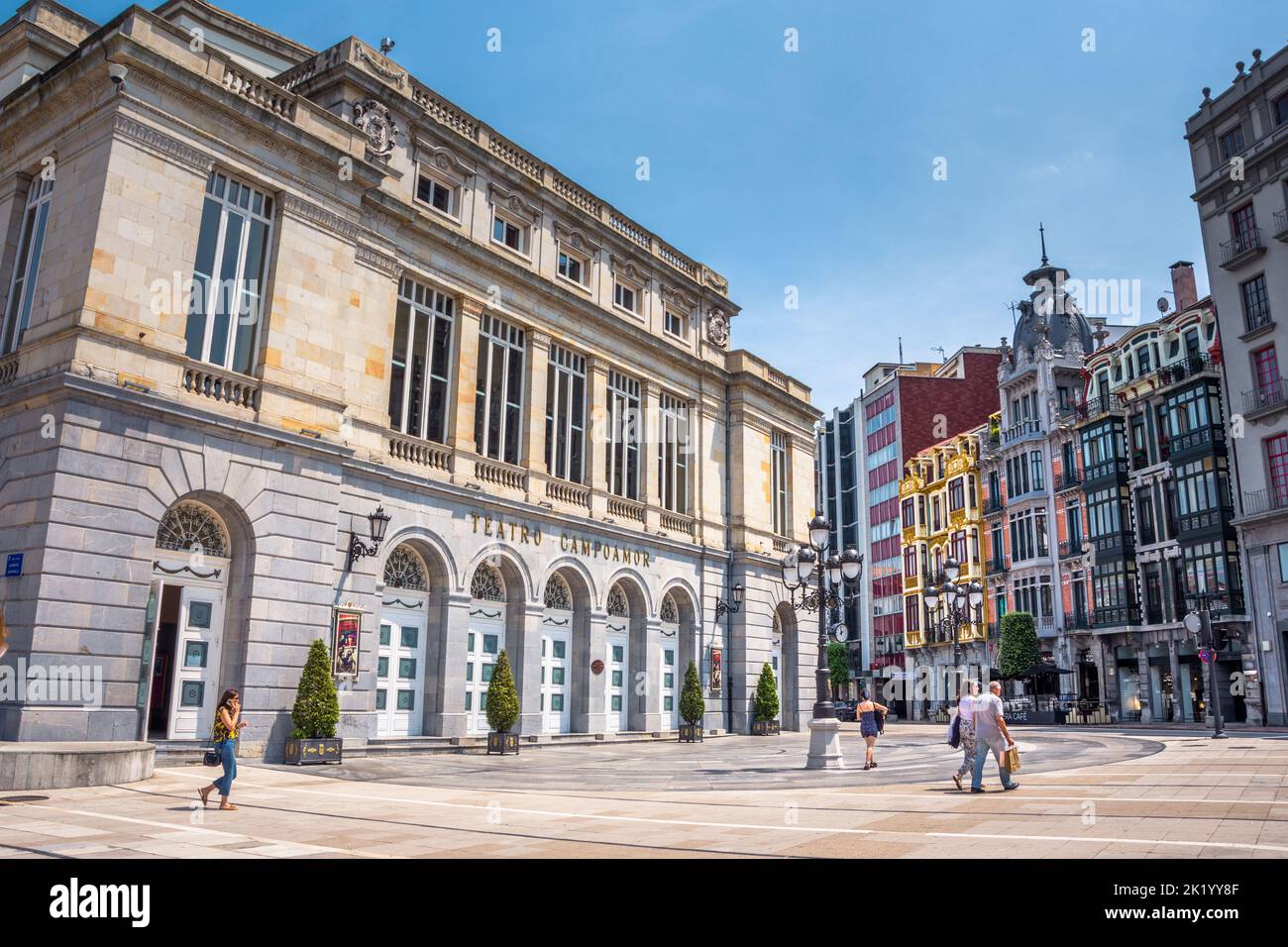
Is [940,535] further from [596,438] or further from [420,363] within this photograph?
[420,363]

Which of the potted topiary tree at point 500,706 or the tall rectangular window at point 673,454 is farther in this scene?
the tall rectangular window at point 673,454

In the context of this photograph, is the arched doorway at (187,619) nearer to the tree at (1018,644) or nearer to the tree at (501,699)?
the tree at (501,699)

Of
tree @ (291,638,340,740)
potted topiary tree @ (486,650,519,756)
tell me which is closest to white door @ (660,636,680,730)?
potted topiary tree @ (486,650,519,756)

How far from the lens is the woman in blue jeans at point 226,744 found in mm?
11812

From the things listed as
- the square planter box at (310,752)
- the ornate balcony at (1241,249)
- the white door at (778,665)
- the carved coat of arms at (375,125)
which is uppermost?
the ornate balcony at (1241,249)

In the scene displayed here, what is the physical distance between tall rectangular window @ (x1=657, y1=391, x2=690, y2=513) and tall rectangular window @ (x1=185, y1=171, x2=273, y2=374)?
16140 mm

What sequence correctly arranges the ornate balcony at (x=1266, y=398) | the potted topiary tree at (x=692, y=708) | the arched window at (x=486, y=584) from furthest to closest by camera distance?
1. the ornate balcony at (x=1266, y=398)
2. the potted topiary tree at (x=692, y=708)
3. the arched window at (x=486, y=584)

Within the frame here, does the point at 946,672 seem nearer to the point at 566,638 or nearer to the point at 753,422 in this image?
the point at 753,422

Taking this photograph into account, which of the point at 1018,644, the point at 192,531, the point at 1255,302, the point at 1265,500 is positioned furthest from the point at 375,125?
the point at 1018,644

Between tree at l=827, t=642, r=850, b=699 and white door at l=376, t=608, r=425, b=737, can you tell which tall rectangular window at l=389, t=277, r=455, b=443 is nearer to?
white door at l=376, t=608, r=425, b=737

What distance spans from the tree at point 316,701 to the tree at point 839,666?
70866 mm

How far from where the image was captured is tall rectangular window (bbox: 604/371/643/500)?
31125mm

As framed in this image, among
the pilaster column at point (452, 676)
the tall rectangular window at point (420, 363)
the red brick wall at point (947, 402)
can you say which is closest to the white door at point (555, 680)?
the pilaster column at point (452, 676)
